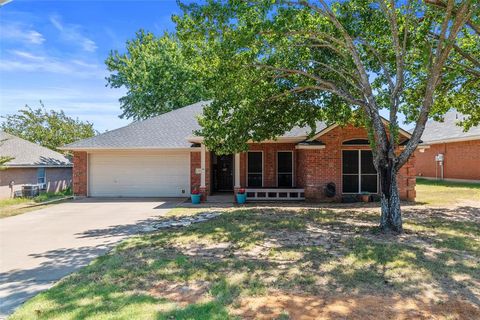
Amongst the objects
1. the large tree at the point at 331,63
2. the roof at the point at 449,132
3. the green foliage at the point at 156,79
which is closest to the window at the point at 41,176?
the green foliage at the point at 156,79

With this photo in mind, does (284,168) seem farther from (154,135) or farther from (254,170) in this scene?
(154,135)

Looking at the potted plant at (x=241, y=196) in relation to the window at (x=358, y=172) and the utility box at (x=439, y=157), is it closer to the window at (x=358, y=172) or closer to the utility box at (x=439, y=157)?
the window at (x=358, y=172)

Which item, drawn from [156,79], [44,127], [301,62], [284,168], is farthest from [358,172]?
[44,127]

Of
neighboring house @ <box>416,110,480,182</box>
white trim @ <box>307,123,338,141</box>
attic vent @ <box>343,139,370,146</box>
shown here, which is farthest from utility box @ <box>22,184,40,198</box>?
neighboring house @ <box>416,110,480,182</box>

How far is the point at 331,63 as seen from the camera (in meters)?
10.2

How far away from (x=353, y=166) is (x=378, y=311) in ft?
37.4

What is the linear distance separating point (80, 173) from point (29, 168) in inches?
195

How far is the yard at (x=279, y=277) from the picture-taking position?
407 centimetres

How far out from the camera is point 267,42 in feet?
28.3

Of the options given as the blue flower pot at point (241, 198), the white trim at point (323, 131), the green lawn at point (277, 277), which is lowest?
the green lawn at point (277, 277)

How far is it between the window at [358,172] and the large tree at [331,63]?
2.69 metres

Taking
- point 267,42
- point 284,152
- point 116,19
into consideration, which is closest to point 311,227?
point 267,42

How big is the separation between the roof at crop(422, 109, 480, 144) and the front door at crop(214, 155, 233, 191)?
15.3 meters

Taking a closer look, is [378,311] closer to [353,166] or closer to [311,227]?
[311,227]
